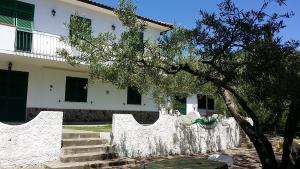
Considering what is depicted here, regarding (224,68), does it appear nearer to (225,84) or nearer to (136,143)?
(225,84)

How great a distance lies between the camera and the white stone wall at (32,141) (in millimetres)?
9672

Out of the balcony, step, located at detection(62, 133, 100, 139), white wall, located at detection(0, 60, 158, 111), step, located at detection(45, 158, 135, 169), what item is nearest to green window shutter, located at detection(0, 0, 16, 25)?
the balcony

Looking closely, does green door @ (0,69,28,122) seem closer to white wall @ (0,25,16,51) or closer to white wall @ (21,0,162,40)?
white wall @ (0,25,16,51)

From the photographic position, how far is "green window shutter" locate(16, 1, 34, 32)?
16562mm

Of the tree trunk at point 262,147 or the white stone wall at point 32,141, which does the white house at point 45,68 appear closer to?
the white stone wall at point 32,141

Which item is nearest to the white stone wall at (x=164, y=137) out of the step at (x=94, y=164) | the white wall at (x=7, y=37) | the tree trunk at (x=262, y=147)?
the step at (x=94, y=164)

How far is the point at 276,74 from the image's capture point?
612 centimetres

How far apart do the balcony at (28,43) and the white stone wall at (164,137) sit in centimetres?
454

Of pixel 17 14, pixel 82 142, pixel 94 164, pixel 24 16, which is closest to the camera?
pixel 94 164

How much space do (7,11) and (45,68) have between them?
10.7ft

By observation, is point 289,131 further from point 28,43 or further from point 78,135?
point 28,43

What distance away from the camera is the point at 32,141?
1023cm

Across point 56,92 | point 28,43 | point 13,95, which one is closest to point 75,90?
point 56,92

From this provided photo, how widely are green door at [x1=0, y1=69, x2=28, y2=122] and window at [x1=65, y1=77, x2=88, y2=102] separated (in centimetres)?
228
